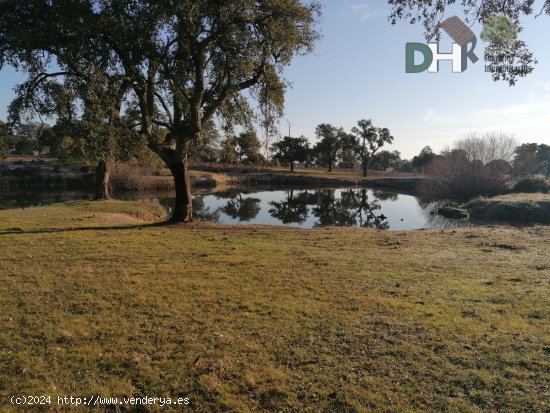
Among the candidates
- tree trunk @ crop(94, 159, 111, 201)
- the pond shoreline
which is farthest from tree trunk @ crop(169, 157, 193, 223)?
the pond shoreline

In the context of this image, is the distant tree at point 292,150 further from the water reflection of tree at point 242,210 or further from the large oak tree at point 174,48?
the large oak tree at point 174,48

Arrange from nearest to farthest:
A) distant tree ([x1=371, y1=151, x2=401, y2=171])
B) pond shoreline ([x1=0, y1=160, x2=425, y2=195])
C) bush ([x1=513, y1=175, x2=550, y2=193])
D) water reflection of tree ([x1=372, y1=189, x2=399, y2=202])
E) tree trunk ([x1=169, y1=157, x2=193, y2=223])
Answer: tree trunk ([x1=169, y1=157, x2=193, y2=223]) < bush ([x1=513, y1=175, x2=550, y2=193]) < water reflection of tree ([x1=372, y1=189, x2=399, y2=202]) < pond shoreline ([x1=0, y1=160, x2=425, y2=195]) < distant tree ([x1=371, y1=151, x2=401, y2=171])

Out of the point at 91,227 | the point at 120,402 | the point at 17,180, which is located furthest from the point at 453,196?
the point at 17,180

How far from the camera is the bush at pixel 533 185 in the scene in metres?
37.8

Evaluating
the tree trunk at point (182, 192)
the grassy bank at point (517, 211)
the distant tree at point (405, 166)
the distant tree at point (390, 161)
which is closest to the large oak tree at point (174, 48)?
the tree trunk at point (182, 192)

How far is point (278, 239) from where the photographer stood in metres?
14.5

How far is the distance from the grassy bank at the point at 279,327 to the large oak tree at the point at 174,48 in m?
6.77

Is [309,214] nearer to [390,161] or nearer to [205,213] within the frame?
[205,213]

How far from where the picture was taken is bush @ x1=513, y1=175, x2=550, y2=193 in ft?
124

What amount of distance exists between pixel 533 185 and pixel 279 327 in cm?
4033

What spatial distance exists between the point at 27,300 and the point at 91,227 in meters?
9.72

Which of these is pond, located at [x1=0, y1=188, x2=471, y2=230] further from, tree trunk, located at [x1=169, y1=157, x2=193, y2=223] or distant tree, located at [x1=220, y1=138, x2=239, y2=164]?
tree trunk, located at [x1=169, y1=157, x2=193, y2=223]

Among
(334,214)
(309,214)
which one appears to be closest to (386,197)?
(334,214)

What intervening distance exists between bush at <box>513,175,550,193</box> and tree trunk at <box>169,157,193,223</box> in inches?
1335
